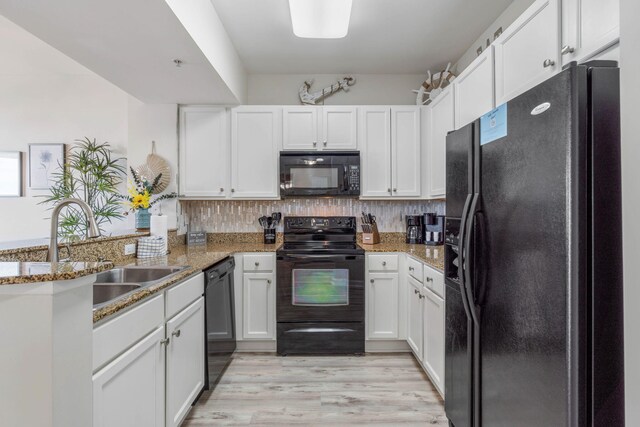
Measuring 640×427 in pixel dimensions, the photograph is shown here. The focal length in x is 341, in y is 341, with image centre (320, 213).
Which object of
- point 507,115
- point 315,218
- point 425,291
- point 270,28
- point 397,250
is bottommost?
point 425,291

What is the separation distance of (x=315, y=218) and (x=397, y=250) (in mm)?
882

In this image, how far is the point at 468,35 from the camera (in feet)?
9.02

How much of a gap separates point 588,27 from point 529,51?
1.08 feet

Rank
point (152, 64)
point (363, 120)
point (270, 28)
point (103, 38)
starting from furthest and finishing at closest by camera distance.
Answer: point (363, 120)
point (270, 28)
point (152, 64)
point (103, 38)

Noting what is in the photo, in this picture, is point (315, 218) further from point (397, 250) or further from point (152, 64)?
point (152, 64)

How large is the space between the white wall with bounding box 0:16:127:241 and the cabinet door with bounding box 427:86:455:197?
3133mm

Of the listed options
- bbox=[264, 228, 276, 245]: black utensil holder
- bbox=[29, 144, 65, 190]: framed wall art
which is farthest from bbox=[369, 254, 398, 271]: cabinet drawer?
bbox=[29, 144, 65, 190]: framed wall art

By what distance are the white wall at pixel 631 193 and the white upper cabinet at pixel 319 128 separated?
8.28ft

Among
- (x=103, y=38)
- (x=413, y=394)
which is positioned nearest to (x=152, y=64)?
(x=103, y=38)

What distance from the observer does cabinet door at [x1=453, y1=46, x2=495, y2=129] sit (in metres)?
1.89

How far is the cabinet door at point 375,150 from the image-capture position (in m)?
3.18

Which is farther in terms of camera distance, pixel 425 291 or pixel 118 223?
pixel 118 223

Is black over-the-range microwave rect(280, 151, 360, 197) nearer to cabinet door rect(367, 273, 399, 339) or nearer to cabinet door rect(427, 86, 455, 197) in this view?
cabinet door rect(427, 86, 455, 197)

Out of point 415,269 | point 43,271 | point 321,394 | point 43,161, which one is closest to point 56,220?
point 43,271
